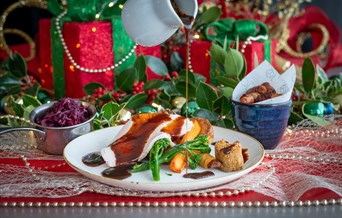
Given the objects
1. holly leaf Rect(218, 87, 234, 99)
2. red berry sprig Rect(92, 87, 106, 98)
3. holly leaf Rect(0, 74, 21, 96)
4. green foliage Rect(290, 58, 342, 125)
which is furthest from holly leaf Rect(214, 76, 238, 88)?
holly leaf Rect(0, 74, 21, 96)

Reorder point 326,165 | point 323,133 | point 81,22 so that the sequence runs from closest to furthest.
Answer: point 326,165 → point 323,133 → point 81,22

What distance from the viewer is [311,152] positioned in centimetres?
92

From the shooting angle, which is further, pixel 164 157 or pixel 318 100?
pixel 318 100

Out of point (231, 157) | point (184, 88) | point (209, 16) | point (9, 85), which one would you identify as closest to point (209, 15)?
point (209, 16)

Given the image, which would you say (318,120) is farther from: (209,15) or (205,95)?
(209,15)

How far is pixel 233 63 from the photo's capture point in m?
1.05

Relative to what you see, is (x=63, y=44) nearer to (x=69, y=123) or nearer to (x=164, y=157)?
(x=69, y=123)

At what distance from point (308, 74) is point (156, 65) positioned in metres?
0.31

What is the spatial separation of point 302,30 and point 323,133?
0.69 meters

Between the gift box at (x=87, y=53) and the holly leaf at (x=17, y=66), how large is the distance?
0.20 ft

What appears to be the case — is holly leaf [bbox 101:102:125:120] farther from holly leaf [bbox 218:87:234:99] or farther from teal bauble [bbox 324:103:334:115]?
teal bauble [bbox 324:103:334:115]

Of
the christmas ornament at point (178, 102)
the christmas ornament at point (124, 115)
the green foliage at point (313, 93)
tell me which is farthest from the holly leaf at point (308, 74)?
the christmas ornament at point (124, 115)

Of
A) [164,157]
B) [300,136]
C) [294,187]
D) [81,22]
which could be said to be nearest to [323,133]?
[300,136]

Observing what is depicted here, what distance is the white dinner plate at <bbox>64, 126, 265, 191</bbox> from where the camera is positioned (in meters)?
0.74
